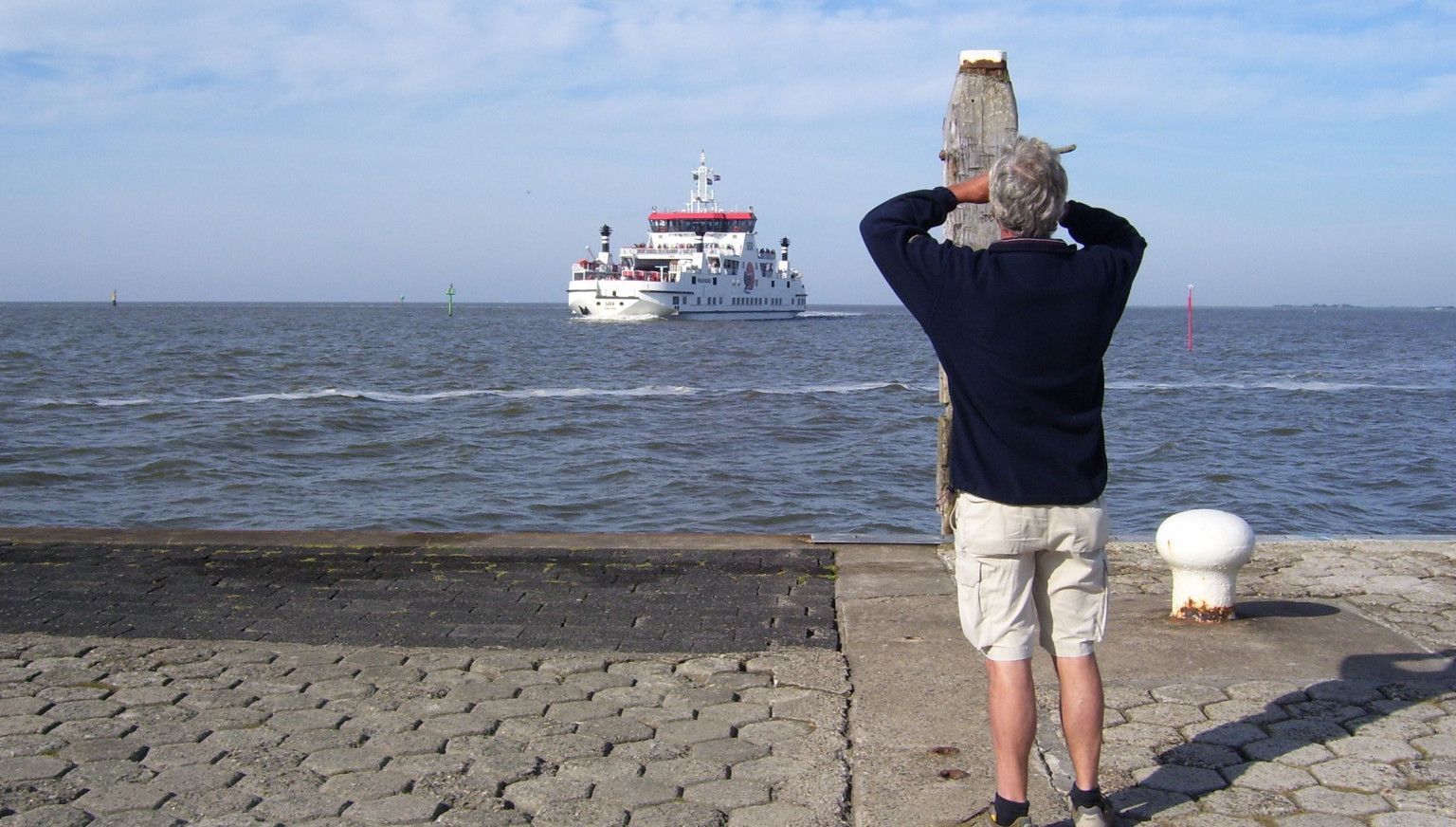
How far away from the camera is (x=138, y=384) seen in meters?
25.5

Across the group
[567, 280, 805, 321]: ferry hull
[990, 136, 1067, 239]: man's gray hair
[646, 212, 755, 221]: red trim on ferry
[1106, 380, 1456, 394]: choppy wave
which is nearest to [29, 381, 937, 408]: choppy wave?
[1106, 380, 1456, 394]: choppy wave

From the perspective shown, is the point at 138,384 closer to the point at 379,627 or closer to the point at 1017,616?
the point at 379,627

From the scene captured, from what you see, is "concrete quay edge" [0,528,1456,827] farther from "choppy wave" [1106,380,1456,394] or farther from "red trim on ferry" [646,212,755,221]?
"red trim on ferry" [646,212,755,221]

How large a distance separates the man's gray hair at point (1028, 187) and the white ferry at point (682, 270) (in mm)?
60392

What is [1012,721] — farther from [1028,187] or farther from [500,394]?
[500,394]

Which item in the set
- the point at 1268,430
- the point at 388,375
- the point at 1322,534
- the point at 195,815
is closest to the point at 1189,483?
the point at 1322,534

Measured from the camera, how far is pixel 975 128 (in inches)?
200

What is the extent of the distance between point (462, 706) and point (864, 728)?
116cm

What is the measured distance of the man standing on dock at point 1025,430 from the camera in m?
2.60

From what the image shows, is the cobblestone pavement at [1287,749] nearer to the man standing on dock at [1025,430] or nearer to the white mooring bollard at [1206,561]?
the white mooring bollard at [1206,561]

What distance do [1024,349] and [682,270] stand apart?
6180 cm

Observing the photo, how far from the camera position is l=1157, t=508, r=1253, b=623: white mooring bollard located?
435 centimetres

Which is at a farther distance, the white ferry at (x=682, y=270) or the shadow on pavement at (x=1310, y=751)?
the white ferry at (x=682, y=270)

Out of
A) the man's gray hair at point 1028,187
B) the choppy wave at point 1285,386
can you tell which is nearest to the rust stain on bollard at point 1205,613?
the man's gray hair at point 1028,187
